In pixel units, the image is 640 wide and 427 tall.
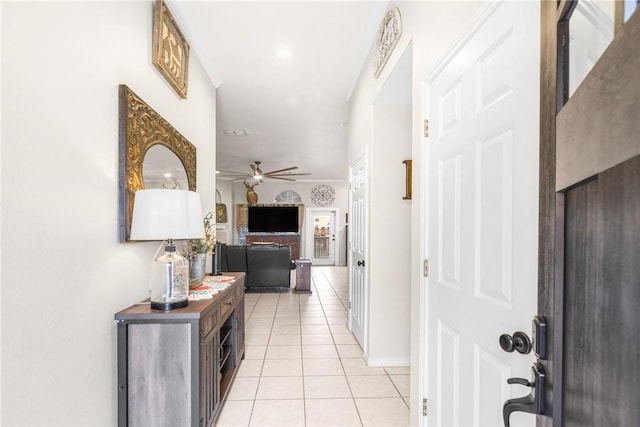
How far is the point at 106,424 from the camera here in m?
1.49

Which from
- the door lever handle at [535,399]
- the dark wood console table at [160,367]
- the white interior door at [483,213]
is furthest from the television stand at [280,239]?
the door lever handle at [535,399]

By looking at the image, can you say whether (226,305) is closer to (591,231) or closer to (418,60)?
(418,60)

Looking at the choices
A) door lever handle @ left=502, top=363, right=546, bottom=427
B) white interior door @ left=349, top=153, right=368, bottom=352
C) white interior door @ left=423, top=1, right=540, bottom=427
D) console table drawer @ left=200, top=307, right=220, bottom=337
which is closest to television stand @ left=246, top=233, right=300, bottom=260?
white interior door @ left=349, top=153, right=368, bottom=352

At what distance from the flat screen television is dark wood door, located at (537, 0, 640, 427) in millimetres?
9304

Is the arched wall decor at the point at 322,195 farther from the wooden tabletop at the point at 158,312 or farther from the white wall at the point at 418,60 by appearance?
the wooden tabletop at the point at 158,312

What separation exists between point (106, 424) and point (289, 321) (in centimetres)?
288

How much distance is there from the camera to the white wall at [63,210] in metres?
1.00

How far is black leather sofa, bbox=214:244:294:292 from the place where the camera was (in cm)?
597

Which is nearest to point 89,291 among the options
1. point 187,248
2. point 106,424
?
point 106,424

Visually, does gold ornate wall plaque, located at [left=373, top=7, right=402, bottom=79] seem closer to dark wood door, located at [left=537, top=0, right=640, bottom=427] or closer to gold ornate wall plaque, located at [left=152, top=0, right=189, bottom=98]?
gold ornate wall plaque, located at [left=152, top=0, right=189, bottom=98]

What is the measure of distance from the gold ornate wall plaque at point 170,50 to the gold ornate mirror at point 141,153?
0.32 m

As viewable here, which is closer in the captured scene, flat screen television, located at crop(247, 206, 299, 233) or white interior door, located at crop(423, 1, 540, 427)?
white interior door, located at crop(423, 1, 540, 427)

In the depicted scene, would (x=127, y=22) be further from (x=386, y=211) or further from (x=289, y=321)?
(x=289, y=321)

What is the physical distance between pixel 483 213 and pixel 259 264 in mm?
5255
